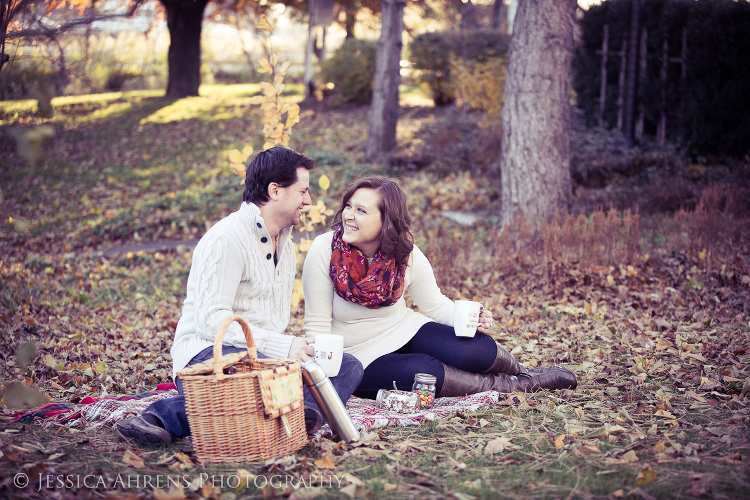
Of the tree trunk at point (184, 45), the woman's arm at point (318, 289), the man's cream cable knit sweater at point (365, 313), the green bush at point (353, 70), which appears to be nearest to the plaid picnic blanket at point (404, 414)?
the man's cream cable knit sweater at point (365, 313)

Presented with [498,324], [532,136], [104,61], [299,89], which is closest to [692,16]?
[532,136]

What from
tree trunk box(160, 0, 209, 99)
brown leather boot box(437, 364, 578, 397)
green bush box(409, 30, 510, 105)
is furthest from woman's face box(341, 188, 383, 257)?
tree trunk box(160, 0, 209, 99)

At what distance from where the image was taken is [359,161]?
10.9m

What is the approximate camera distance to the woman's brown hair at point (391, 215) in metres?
3.21

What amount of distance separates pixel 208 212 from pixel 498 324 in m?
5.24

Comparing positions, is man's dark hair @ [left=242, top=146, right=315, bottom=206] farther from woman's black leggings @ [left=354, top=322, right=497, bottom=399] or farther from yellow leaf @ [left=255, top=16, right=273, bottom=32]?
yellow leaf @ [left=255, top=16, right=273, bottom=32]

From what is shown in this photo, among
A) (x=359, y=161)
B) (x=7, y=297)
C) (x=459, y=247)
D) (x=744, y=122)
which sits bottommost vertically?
(x=7, y=297)

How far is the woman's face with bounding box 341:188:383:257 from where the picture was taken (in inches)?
126

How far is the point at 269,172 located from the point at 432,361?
135cm

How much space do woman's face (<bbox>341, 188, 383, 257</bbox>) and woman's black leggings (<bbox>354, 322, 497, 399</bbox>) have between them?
708 millimetres

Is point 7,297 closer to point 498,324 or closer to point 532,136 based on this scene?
point 498,324

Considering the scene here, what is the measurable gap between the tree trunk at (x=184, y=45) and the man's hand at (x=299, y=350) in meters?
15.7

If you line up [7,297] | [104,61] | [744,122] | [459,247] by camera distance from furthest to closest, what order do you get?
[104,61], [744,122], [459,247], [7,297]

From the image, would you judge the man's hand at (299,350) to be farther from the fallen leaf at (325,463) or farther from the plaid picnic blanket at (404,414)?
the fallen leaf at (325,463)
